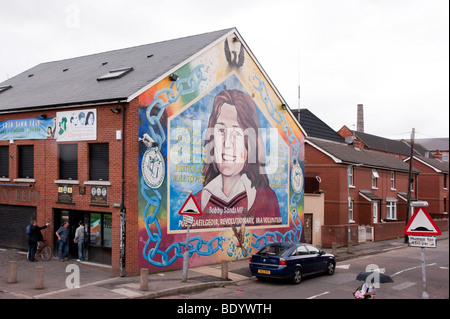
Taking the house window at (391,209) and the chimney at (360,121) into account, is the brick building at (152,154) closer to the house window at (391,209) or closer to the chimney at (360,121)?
the house window at (391,209)

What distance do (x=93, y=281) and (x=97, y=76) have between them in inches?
400

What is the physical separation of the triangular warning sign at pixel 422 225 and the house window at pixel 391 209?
3185 centimetres

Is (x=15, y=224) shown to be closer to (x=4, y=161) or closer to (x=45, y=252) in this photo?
(x=4, y=161)

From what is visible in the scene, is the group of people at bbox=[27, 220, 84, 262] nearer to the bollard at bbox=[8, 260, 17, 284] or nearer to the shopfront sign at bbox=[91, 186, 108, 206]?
the shopfront sign at bbox=[91, 186, 108, 206]

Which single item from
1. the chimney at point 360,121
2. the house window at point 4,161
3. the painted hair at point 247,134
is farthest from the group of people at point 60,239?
the chimney at point 360,121

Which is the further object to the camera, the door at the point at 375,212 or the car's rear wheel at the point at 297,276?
the door at the point at 375,212

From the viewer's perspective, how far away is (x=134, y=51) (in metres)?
25.4

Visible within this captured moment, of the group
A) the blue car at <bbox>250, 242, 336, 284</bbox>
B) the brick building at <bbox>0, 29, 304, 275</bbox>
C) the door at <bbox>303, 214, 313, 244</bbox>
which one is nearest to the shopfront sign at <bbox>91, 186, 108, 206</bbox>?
the brick building at <bbox>0, 29, 304, 275</bbox>

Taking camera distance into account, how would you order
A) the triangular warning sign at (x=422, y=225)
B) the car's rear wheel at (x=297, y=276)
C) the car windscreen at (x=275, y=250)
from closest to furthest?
the triangular warning sign at (x=422, y=225) → the car's rear wheel at (x=297, y=276) → the car windscreen at (x=275, y=250)

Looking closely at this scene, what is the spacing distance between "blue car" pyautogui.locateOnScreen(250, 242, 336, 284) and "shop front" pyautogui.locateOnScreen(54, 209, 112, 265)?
5873 mm

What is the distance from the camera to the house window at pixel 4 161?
851 inches

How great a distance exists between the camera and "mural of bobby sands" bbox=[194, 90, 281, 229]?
69.5 feet

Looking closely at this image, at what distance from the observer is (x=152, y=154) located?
59.5 feet
